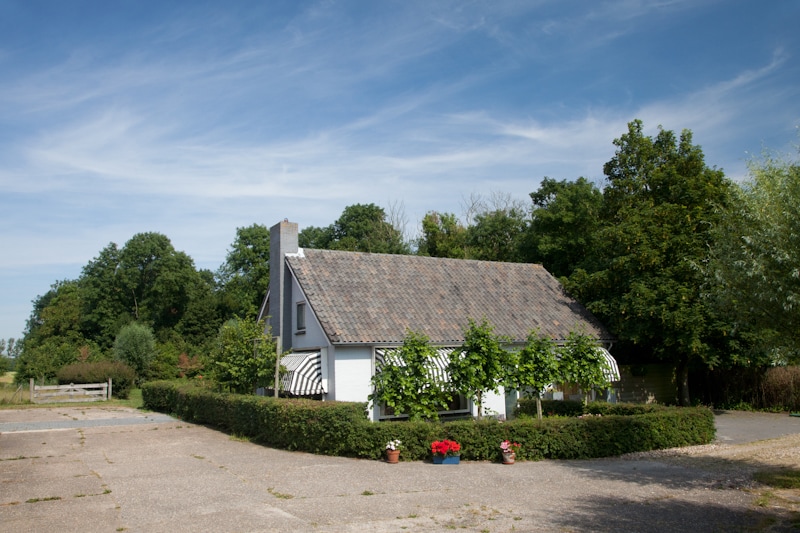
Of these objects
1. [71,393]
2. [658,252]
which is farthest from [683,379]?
[71,393]

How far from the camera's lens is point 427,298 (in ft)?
84.0

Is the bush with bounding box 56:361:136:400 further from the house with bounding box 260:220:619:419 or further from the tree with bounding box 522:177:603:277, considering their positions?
the tree with bounding box 522:177:603:277

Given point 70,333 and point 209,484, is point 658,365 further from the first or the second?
point 70,333

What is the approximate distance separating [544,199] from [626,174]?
13.9 metres

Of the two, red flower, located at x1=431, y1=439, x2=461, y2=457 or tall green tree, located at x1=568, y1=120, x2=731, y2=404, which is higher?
tall green tree, located at x1=568, y1=120, x2=731, y2=404

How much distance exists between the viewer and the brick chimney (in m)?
24.9

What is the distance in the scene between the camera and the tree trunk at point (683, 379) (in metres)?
26.4

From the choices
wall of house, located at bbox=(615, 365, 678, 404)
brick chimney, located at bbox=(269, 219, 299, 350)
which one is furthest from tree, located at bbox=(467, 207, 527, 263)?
brick chimney, located at bbox=(269, 219, 299, 350)

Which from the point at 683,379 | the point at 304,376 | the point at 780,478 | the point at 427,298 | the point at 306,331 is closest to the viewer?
the point at 780,478

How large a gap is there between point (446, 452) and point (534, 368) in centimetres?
440

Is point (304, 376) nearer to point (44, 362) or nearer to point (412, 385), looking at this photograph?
point (412, 385)

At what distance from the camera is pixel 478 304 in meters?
26.5

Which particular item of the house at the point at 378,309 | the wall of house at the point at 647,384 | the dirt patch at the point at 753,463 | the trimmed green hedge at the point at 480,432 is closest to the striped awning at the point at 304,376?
the house at the point at 378,309

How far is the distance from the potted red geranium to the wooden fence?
1199 inches
